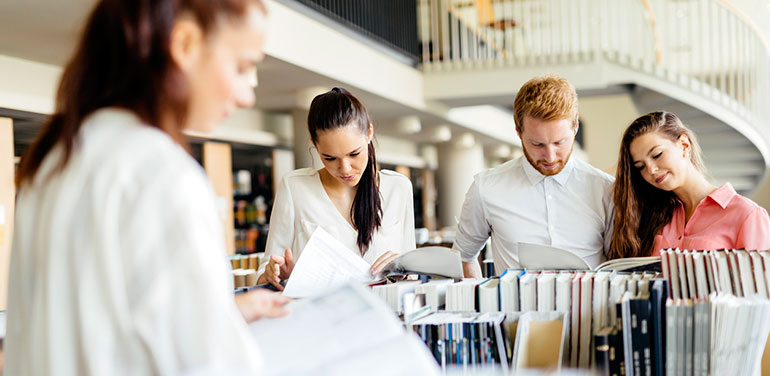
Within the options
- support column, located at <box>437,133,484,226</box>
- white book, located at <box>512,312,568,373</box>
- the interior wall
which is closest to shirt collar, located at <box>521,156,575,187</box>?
white book, located at <box>512,312,568,373</box>

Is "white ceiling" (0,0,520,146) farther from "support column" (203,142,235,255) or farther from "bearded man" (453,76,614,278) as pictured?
"bearded man" (453,76,614,278)

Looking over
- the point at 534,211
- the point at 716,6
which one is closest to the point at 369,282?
the point at 534,211

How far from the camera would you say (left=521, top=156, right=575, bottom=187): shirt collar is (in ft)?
7.45

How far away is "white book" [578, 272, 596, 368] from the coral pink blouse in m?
0.54

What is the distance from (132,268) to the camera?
0.75 m

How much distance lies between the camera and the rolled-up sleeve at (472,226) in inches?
94.0

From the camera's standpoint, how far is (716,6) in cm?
816

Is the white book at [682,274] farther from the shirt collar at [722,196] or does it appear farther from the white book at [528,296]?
the shirt collar at [722,196]

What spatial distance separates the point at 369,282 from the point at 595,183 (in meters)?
0.97

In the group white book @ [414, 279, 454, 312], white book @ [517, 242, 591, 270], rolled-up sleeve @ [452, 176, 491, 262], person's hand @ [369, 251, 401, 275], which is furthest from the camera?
rolled-up sleeve @ [452, 176, 491, 262]

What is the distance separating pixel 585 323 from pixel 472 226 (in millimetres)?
979

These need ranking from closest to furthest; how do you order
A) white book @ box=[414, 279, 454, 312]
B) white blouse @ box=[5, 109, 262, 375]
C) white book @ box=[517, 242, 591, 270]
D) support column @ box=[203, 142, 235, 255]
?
white blouse @ box=[5, 109, 262, 375] < white book @ box=[414, 279, 454, 312] < white book @ box=[517, 242, 591, 270] < support column @ box=[203, 142, 235, 255]

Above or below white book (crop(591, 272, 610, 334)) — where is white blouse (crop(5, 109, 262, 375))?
above

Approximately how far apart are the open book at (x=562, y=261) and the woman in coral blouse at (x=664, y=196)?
0.29 meters
